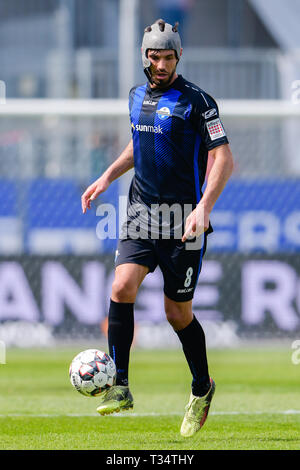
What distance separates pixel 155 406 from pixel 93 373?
1.88 meters

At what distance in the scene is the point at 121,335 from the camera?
232 inches

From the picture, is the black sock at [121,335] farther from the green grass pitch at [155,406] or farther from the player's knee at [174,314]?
the green grass pitch at [155,406]

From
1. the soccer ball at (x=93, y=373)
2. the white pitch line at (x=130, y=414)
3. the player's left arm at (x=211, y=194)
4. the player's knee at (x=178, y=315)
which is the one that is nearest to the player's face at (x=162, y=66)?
the player's left arm at (x=211, y=194)

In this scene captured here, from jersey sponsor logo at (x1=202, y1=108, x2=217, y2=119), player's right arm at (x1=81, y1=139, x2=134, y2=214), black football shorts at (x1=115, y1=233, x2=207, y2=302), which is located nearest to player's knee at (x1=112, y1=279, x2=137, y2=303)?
black football shorts at (x1=115, y1=233, x2=207, y2=302)

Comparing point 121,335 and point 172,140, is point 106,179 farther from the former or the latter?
point 121,335

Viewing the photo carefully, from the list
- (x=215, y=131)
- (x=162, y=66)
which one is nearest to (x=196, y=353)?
(x=215, y=131)

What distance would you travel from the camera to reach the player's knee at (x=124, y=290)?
580 cm

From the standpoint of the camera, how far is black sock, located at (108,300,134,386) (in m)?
5.88

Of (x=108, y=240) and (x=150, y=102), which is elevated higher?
(x=150, y=102)

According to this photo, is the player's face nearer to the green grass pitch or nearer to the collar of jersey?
the collar of jersey

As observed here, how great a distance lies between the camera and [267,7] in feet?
58.7

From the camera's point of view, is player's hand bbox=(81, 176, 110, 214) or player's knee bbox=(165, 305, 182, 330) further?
player's hand bbox=(81, 176, 110, 214)

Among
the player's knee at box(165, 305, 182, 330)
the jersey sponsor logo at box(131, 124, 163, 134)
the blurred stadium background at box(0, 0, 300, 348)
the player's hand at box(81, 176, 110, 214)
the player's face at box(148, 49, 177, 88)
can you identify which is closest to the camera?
the player's face at box(148, 49, 177, 88)
